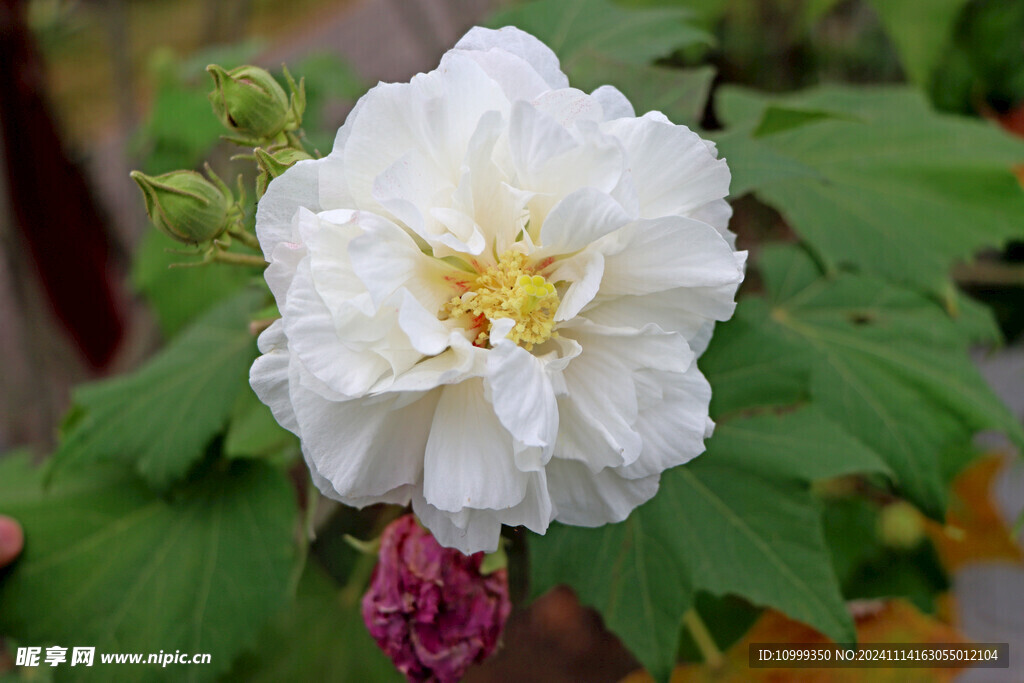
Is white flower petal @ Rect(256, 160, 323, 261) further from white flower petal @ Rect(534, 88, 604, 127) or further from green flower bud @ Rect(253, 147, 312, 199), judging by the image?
white flower petal @ Rect(534, 88, 604, 127)

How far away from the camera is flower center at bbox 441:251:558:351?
54 cm

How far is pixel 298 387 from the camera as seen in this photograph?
1.65 feet

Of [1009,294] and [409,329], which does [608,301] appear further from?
[1009,294]

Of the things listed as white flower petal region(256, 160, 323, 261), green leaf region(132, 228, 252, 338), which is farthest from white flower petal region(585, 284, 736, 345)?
green leaf region(132, 228, 252, 338)

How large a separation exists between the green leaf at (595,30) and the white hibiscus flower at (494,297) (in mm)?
348

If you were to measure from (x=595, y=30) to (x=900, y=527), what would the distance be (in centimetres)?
111

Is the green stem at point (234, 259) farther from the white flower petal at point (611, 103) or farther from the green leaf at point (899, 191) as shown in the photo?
the green leaf at point (899, 191)

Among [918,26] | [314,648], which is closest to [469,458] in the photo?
[314,648]

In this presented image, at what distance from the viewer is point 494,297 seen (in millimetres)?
553

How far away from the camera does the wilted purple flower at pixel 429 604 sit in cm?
69

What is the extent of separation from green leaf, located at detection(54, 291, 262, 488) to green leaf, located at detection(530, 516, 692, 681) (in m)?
0.43

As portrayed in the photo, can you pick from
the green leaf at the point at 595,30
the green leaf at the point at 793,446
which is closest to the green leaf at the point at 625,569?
the green leaf at the point at 793,446

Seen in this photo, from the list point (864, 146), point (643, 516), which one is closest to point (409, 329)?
point (643, 516)

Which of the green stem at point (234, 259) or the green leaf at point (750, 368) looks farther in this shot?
the green leaf at point (750, 368)
